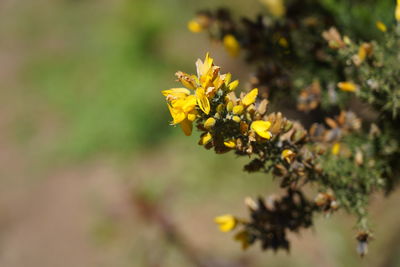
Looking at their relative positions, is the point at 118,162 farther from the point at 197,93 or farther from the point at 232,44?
the point at 197,93

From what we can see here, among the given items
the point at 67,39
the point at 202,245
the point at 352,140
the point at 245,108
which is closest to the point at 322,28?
the point at 352,140

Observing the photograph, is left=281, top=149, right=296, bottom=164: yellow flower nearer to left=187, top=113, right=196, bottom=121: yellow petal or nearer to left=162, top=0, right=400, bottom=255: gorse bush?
left=162, top=0, right=400, bottom=255: gorse bush

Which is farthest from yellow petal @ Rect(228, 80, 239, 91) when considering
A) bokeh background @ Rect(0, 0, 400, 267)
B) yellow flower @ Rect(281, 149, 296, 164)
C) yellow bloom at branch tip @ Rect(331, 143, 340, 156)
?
bokeh background @ Rect(0, 0, 400, 267)

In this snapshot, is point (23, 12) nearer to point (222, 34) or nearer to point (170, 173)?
point (170, 173)

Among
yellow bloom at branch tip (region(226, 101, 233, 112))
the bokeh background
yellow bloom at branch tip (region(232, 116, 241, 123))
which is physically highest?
the bokeh background

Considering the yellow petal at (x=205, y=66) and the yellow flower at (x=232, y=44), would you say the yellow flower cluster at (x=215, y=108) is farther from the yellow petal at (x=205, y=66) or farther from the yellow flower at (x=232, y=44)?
the yellow flower at (x=232, y=44)

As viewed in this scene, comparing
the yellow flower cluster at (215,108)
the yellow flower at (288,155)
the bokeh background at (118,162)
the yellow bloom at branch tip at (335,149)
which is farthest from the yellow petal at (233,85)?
the bokeh background at (118,162)
